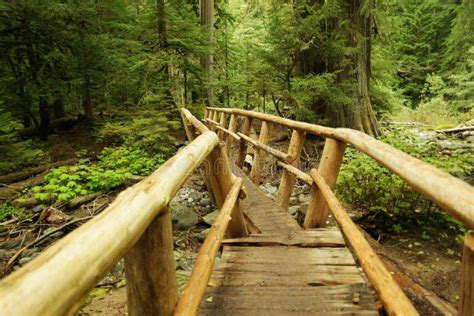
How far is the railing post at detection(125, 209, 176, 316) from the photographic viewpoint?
1293 mm

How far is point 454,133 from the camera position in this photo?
12938 millimetres

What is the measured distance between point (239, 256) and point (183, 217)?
151 inches

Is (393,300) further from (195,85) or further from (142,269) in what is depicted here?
(195,85)

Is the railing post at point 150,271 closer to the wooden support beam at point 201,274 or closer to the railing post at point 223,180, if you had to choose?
the wooden support beam at point 201,274

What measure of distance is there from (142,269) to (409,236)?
5.14m

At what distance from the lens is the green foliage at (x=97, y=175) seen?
8183mm

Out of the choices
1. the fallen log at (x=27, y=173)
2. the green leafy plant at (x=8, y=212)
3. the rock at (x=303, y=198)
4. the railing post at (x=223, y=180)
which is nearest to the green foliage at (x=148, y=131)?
the fallen log at (x=27, y=173)

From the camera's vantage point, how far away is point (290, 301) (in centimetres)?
240

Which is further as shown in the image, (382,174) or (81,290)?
(382,174)

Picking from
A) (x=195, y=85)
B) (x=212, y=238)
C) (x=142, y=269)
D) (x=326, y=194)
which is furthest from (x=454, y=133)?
(x=142, y=269)

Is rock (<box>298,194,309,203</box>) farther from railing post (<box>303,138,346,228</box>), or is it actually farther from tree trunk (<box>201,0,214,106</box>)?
tree trunk (<box>201,0,214,106</box>)

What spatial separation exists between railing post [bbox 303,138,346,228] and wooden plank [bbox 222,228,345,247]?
0.20 metres

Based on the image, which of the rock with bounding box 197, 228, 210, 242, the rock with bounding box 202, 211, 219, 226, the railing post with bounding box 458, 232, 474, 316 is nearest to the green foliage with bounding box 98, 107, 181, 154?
the rock with bounding box 202, 211, 219, 226

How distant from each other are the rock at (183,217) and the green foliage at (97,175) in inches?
98.2
